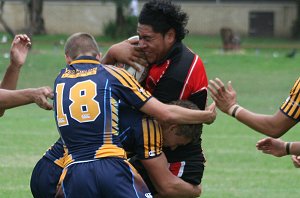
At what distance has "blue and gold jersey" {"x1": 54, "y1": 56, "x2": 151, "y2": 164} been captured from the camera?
637 centimetres

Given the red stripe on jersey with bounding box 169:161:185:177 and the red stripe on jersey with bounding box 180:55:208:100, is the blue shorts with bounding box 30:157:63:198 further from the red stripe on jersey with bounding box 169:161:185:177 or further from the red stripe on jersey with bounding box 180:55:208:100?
the red stripe on jersey with bounding box 180:55:208:100

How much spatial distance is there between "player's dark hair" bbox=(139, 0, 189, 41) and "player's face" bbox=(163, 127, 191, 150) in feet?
2.38

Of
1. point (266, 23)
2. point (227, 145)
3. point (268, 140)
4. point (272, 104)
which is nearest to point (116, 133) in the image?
point (268, 140)

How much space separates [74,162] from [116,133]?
1.14 ft

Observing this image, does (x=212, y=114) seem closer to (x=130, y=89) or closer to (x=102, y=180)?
(x=130, y=89)

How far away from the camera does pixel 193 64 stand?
7.06 meters

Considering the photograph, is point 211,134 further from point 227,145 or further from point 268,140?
point 268,140

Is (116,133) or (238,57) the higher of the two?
(116,133)

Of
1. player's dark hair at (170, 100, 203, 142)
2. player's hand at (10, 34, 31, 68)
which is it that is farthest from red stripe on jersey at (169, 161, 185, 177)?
player's hand at (10, 34, 31, 68)

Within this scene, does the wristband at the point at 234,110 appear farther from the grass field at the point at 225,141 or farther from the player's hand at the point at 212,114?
the grass field at the point at 225,141

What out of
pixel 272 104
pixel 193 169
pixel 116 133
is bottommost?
pixel 272 104

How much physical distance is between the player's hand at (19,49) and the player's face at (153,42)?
1184 mm

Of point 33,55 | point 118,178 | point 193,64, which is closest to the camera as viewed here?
point 118,178

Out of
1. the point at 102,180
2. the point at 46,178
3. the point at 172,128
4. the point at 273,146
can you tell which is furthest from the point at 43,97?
the point at 273,146
